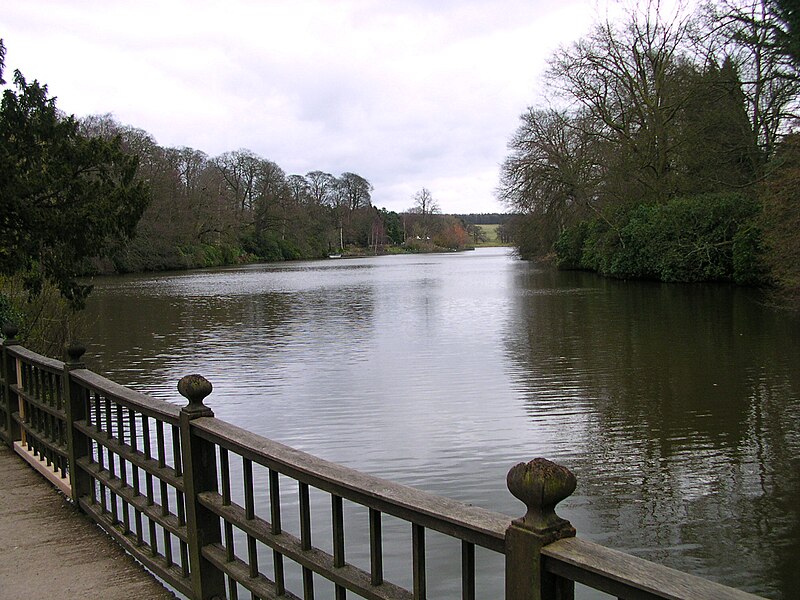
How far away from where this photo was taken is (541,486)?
161cm

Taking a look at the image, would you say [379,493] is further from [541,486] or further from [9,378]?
[9,378]

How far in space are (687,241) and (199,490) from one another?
95.5ft

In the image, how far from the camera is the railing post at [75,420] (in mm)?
4402

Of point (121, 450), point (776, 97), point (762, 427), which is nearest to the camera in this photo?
point (121, 450)

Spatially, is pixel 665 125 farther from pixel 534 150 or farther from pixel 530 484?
pixel 530 484

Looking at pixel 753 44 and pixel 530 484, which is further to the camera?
pixel 753 44

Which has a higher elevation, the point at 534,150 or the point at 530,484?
the point at 534,150

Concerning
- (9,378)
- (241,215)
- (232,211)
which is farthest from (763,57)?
(241,215)

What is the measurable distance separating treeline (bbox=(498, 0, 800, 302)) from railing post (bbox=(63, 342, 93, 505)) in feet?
51.5

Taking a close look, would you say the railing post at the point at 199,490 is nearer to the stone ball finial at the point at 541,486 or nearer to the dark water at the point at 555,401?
the stone ball finial at the point at 541,486

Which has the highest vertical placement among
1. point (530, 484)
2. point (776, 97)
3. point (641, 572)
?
point (776, 97)

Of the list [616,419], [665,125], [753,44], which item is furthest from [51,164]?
[665,125]

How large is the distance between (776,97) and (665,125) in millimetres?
8517

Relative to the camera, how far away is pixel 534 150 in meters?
39.4
